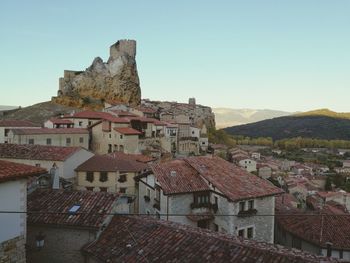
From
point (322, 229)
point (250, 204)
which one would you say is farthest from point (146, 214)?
point (322, 229)

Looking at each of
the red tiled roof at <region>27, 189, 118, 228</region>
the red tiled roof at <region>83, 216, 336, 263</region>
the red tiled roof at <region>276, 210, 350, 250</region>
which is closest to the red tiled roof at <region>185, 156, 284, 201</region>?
the red tiled roof at <region>276, 210, 350, 250</region>

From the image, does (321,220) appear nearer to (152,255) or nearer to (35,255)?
(152,255)

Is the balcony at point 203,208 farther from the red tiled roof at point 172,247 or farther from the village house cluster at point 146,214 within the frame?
the red tiled roof at point 172,247

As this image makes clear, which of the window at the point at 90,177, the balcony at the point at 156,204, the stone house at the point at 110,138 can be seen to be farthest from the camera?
the stone house at the point at 110,138

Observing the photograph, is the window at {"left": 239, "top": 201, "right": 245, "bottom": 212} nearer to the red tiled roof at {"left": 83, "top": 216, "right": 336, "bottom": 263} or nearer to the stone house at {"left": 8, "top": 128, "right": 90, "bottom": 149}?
the red tiled roof at {"left": 83, "top": 216, "right": 336, "bottom": 263}

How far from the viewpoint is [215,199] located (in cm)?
2236

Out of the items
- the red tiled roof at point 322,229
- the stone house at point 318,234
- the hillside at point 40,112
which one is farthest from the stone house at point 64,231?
the hillside at point 40,112

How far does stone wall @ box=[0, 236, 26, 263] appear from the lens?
10203 mm

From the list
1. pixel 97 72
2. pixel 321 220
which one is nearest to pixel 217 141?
pixel 97 72

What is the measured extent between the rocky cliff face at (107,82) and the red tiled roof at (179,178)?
237 ft

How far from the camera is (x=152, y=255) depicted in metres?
12.5

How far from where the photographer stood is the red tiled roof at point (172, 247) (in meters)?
11.2

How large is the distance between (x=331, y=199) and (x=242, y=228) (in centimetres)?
4476

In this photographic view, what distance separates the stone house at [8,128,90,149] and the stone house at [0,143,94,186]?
1314 cm
